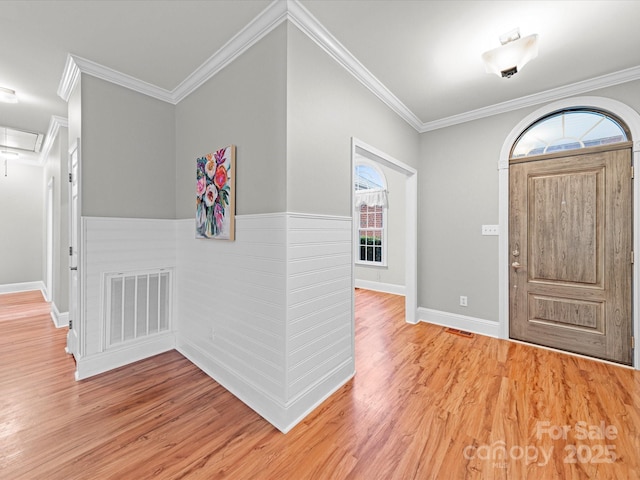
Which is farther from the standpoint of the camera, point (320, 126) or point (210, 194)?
point (210, 194)

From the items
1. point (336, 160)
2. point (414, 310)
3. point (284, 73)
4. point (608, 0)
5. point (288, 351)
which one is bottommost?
point (414, 310)

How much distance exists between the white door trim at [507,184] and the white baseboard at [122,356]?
12.2 ft

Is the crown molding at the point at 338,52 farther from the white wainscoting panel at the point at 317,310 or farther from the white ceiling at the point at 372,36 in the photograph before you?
the white wainscoting panel at the point at 317,310

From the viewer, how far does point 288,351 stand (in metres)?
1.78

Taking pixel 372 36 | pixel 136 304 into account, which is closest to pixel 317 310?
pixel 136 304

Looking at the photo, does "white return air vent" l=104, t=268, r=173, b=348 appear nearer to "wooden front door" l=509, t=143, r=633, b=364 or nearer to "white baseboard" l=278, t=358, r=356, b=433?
"white baseboard" l=278, t=358, r=356, b=433

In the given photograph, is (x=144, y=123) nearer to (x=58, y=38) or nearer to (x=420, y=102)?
(x=58, y=38)

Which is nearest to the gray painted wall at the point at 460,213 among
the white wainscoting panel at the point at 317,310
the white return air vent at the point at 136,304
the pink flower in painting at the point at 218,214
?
the white wainscoting panel at the point at 317,310

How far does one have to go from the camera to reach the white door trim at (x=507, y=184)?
2.51 meters

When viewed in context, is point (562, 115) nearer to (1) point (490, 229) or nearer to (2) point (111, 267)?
(1) point (490, 229)

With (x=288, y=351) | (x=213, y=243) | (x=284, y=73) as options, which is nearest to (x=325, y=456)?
(x=288, y=351)

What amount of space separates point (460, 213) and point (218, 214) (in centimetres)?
292

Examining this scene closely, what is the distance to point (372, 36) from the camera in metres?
2.06

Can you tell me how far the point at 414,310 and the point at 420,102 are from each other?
102 inches
